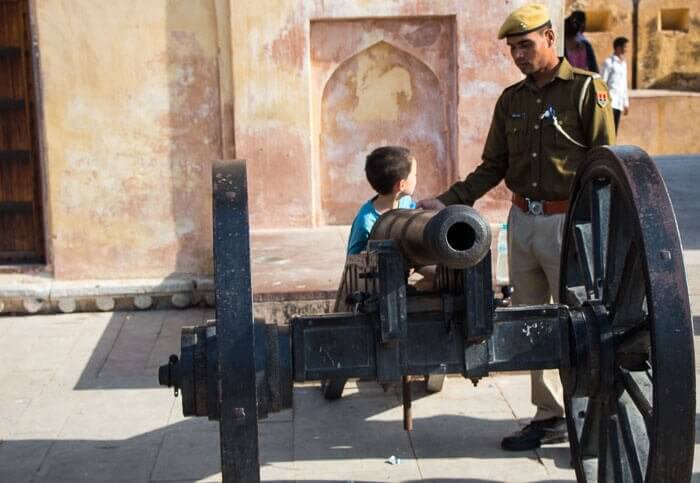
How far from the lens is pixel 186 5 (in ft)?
24.8

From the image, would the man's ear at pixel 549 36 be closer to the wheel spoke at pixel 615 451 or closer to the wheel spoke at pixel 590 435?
the wheel spoke at pixel 590 435

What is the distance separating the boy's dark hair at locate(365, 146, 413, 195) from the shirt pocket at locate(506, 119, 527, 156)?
0.45m

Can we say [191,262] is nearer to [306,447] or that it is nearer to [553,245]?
[306,447]

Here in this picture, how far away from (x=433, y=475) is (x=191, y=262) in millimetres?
3452

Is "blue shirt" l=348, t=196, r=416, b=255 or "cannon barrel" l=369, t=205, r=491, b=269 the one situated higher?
"cannon barrel" l=369, t=205, r=491, b=269

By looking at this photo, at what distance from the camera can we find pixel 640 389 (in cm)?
365

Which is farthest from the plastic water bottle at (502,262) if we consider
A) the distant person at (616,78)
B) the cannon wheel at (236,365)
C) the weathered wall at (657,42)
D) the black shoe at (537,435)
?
the weathered wall at (657,42)

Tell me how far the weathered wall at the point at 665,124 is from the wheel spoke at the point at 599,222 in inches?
471

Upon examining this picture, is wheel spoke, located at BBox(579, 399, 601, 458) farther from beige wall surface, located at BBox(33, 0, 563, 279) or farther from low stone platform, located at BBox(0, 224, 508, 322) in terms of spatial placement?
beige wall surface, located at BBox(33, 0, 563, 279)

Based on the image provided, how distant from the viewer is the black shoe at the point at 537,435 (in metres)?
4.97

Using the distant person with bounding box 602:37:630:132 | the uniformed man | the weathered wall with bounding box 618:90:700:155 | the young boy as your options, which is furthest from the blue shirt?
the weathered wall with bounding box 618:90:700:155

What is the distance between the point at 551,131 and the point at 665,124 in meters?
11.4

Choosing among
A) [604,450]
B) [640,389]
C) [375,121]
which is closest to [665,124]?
[375,121]

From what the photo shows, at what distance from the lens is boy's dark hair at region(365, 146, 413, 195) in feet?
16.1
